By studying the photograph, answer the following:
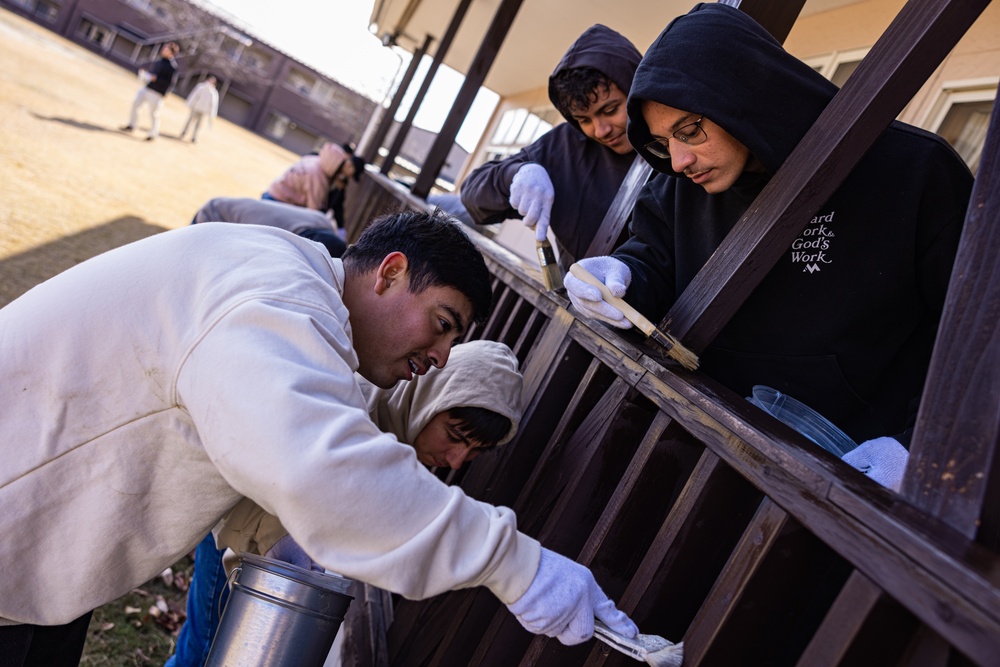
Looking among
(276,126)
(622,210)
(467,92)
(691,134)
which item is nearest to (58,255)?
(467,92)

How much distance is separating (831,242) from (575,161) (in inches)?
64.8

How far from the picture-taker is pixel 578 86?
3064 millimetres

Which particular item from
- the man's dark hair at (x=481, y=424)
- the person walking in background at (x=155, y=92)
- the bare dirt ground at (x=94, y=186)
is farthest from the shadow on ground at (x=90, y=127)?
the man's dark hair at (x=481, y=424)

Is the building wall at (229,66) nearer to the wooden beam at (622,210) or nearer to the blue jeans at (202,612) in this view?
the wooden beam at (622,210)

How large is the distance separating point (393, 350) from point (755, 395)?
3.09 ft

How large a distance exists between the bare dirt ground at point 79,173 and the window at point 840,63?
571 cm

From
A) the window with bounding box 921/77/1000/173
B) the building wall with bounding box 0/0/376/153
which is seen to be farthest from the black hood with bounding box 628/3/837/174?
the building wall with bounding box 0/0/376/153

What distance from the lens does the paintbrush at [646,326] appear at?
6.25ft

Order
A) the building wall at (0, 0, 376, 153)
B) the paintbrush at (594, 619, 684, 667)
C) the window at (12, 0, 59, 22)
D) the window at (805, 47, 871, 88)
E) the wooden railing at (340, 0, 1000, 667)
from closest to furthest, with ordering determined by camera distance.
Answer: the wooden railing at (340, 0, 1000, 667)
the paintbrush at (594, 619, 684, 667)
the window at (805, 47, 871, 88)
the window at (12, 0, 59, 22)
the building wall at (0, 0, 376, 153)

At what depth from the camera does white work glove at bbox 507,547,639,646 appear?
1546mm

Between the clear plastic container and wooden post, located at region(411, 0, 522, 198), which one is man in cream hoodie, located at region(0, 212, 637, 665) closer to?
the clear plastic container

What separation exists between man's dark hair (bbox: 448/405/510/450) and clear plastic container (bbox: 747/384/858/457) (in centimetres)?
87

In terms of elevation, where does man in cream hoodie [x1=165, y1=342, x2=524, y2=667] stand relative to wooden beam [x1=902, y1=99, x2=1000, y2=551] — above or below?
below

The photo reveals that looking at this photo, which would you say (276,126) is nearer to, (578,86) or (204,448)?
(578,86)
